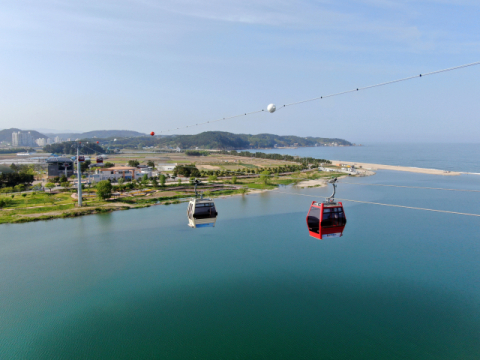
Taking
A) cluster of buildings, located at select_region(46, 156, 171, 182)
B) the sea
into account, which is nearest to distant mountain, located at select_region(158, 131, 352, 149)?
cluster of buildings, located at select_region(46, 156, 171, 182)

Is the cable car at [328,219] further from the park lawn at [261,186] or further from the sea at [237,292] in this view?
the park lawn at [261,186]

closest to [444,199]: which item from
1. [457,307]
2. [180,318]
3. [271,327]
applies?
[457,307]

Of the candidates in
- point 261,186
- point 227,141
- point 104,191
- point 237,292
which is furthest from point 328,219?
point 227,141

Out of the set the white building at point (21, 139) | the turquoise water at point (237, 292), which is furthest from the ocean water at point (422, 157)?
the white building at point (21, 139)

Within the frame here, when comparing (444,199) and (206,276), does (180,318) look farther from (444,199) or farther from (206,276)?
(444,199)

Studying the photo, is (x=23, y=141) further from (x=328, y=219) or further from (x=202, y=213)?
(x=328, y=219)

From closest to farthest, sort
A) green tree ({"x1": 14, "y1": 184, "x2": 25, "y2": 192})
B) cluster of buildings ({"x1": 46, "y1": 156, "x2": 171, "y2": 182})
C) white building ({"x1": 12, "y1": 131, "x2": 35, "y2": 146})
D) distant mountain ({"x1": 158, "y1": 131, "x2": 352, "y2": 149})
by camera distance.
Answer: green tree ({"x1": 14, "y1": 184, "x2": 25, "y2": 192}), cluster of buildings ({"x1": 46, "y1": 156, "x2": 171, "y2": 182}), distant mountain ({"x1": 158, "y1": 131, "x2": 352, "y2": 149}), white building ({"x1": 12, "y1": 131, "x2": 35, "y2": 146})

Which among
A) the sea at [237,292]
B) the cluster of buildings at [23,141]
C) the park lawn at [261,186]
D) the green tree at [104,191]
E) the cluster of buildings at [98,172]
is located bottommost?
the sea at [237,292]

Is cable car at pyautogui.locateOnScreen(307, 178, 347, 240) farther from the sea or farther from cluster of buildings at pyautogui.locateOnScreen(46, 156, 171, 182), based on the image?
cluster of buildings at pyautogui.locateOnScreen(46, 156, 171, 182)
